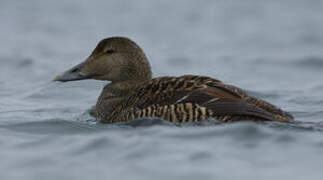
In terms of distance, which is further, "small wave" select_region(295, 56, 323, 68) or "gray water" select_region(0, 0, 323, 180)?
"small wave" select_region(295, 56, 323, 68)

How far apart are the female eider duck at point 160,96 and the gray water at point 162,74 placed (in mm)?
146

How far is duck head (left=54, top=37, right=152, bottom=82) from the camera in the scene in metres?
10.9

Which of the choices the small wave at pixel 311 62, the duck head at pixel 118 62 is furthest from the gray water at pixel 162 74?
the duck head at pixel 118 62

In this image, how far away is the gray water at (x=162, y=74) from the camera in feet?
26.9

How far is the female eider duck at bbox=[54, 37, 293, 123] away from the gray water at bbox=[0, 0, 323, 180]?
0.15m

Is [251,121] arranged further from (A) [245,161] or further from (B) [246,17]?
(B) [246,17]

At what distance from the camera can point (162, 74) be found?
16.1 metres

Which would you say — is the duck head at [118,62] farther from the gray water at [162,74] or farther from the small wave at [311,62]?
the small wave at [311,62]

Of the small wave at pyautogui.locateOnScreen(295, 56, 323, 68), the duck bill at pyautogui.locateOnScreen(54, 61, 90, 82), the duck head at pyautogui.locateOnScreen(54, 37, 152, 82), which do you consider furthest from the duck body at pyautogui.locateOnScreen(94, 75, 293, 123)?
the small wave at pyautogui.locateOnScreen(295, 56, 323, 68)

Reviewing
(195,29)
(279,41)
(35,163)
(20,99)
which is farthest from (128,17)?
(35,163)

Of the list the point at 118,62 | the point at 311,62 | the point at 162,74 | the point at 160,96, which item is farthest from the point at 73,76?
the point at 311,62

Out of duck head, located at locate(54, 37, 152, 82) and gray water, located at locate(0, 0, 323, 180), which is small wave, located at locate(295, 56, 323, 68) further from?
duck head, located at locate(54, 37, 152, 82)

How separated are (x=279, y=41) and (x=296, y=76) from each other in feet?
11.2

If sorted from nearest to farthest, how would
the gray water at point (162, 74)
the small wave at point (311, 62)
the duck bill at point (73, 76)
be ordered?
the gray water at point (162, 74) → the duck bill at point (73, 76) → the small wave at point (311, 62)
